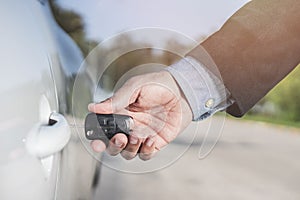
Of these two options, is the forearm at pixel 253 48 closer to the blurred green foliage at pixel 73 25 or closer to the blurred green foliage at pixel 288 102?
the blurred green foliage at pixel 73 25

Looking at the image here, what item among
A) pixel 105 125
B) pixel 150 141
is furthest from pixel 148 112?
pixel 105 125

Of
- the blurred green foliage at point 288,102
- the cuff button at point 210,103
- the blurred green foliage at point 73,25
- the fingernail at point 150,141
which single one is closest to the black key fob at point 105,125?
the fingernail at point 150,141

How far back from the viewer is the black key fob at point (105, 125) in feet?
3.72

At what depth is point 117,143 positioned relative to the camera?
1.20 meters

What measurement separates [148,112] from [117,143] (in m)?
0.14

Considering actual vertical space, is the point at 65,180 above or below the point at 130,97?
below

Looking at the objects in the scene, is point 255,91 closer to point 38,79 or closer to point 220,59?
point 220,59

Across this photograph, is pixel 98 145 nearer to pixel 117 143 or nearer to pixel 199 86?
pixel 117 143

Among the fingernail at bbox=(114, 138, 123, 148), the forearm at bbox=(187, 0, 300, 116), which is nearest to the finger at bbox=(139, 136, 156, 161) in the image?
the fingernail at bbox=(114, 138, 123, 148)

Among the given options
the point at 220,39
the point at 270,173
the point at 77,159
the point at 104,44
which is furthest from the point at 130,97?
the point at 270,173

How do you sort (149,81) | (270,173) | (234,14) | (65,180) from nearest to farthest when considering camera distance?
(65,180) < (149,81) < (234,14) < (270,173)

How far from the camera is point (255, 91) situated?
56.1 inches

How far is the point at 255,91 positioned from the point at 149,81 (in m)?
0.32

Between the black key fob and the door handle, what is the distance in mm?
90
